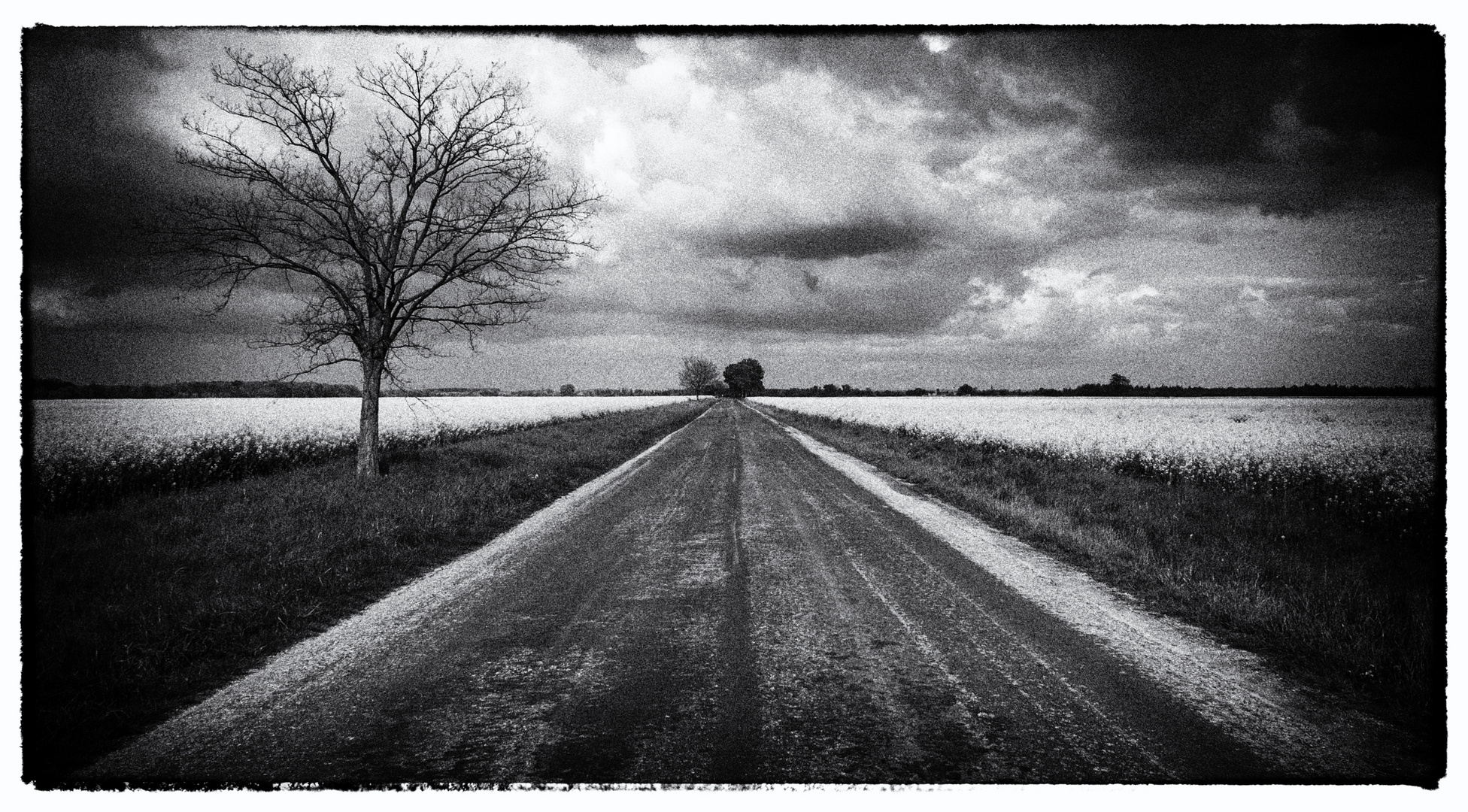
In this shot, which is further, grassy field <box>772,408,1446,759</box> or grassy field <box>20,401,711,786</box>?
grassy field <box>772,408,1446,759</box>

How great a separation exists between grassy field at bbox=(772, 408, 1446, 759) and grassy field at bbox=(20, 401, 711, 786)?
7052 mm

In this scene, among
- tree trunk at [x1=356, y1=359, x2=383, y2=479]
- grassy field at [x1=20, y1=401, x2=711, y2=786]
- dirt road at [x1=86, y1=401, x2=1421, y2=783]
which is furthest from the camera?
tree trunk at [x1=356, y1=359, x2=383, y2=479]

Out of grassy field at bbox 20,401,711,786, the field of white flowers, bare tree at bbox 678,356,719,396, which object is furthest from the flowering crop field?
bare tree at bbox 678,356,719,396

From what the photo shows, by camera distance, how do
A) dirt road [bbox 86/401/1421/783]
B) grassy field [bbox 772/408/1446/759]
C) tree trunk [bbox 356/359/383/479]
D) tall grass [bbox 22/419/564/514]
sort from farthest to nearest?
1. tree trunk [bbox 356/359/383/479]
2. tall grass [bbox 22/419/564/514]
3. grassy field [bbox 772/408/1446/759]
4. dirt road [bbox 86/401/1421/783]

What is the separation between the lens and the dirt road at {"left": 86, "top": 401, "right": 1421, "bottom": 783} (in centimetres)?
310

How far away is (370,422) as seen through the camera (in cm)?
1248

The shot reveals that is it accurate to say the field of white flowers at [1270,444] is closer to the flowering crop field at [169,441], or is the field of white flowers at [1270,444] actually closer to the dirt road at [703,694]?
the dirt road at [703,694]

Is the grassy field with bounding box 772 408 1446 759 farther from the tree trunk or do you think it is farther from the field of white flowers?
the tree trunk

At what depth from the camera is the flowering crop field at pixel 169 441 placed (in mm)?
5016


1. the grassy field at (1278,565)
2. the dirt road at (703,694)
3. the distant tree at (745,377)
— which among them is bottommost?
the dirt road at (703,694)

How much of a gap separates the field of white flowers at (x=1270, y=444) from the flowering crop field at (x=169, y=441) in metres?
9.67

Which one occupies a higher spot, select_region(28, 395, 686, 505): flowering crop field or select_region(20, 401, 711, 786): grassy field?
select_region(28, 395, 686, 505): flowering crop field

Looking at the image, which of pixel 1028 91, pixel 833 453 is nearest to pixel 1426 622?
pixel 1028 91

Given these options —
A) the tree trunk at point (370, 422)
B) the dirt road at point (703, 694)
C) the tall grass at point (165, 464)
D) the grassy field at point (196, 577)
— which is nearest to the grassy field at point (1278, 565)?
the dirt road at point (703, 694)
